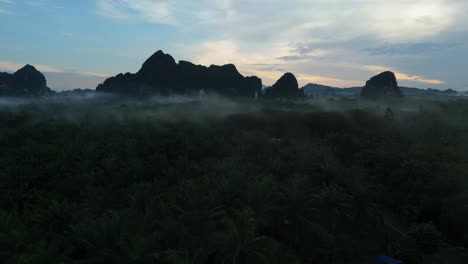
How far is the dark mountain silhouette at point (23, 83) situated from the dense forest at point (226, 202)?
380 ft

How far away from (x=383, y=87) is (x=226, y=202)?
110m

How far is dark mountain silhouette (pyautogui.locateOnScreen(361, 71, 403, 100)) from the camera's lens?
368ft

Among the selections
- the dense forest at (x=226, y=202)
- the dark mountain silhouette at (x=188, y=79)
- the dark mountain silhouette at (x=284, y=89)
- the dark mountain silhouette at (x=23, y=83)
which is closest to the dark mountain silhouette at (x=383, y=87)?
the dark mountain silhouette at (x=284, y=89)

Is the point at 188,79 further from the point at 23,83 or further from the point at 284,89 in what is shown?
the point at 23,83

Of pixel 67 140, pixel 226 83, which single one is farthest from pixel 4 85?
pixel 67 140

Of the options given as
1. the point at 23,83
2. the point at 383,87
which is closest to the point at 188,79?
the point at 383,87

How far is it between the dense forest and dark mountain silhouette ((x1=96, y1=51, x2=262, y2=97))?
84.0 metres

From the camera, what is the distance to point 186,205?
21.3m

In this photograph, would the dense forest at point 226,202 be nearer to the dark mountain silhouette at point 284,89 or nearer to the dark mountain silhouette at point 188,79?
the dark mountain silhouette at point 284,89

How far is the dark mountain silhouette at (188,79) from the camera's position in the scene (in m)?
131

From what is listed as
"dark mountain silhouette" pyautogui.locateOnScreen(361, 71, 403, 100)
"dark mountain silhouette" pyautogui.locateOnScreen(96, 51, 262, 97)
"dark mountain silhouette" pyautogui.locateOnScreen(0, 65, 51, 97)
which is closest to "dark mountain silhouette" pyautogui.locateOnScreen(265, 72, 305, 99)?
"dark mountain silhouette" pyautogui.locateOnScreen(96, 51, 262, 97)

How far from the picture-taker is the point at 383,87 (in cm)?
11375

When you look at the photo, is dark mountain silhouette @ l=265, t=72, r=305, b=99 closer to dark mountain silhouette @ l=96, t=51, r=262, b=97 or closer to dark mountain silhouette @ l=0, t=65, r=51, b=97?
dark mountain silhouette @ l=96, t=51, r=262, b=97

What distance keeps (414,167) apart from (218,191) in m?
24.3
